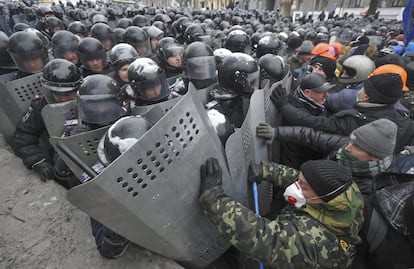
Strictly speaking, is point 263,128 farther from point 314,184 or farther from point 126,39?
point 126,39

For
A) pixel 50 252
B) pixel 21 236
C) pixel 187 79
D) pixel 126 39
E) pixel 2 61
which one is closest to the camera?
pixel 50 252

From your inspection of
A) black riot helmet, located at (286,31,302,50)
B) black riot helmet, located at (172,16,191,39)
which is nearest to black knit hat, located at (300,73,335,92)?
black riot helmet, located at (286,31,302,50)

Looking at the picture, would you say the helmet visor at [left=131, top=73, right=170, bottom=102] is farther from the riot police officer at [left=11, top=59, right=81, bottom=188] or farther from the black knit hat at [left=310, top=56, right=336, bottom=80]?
the black knit hat at [left=310, top=56, right=336, bottom=80]

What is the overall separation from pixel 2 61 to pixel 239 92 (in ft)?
12.2

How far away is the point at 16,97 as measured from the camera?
9.29ft

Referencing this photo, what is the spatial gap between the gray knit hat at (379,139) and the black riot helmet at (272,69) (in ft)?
4.68

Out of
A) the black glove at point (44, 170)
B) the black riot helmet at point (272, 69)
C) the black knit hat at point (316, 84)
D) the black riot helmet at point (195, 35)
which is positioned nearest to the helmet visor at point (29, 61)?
the black glove at point (44, 170)

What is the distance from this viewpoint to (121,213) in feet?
4.09

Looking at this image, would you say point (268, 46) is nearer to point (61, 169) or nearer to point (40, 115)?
point (40, 115)

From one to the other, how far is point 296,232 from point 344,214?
11.7 inches

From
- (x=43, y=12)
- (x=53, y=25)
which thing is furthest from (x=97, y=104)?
(x=43, y=12)

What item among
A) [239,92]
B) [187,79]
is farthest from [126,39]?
[239,92]

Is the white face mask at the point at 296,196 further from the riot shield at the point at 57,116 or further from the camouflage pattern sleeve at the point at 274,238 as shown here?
the riot shield at the point at 57,116

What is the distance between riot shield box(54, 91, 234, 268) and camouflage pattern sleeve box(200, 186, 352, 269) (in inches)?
6.8
